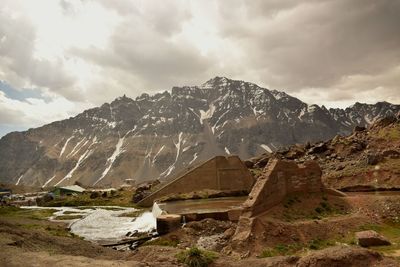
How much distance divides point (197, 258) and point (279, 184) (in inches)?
492

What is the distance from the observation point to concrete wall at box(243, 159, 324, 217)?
25.9m

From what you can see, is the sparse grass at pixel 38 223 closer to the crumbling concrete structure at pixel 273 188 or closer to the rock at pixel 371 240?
the crumbling concrete structure at pixel 273 188

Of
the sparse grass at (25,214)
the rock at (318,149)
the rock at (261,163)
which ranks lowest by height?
the sparse grass at (25,214)

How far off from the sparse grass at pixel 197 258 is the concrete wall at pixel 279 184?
23.5ft

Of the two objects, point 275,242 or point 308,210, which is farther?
point 308,210

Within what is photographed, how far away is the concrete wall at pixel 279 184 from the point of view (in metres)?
25.9

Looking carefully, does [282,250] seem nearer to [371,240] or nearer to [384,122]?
[371,240]

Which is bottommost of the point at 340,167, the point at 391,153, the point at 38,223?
the point at 38,223

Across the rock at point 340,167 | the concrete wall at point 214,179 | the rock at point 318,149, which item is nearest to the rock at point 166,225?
the concrete wall at point 214,179

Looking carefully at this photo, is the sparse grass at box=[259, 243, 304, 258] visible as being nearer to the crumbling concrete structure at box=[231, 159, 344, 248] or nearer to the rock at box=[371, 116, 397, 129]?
the crumbling concrete structure at box=[231, 159, 344, 248]

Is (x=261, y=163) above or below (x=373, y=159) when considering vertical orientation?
above

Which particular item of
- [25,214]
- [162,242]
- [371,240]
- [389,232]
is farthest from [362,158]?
[25,214]

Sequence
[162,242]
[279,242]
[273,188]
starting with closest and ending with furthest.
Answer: [279,242] → [273,188] → [162,242]

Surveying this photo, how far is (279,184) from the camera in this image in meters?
28.7
